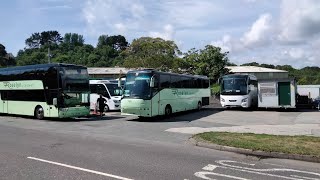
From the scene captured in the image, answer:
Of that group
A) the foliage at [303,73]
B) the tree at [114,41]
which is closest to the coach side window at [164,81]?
the foliage at [303,73]

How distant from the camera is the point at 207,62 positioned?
63.3 m

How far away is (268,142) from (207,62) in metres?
50.8

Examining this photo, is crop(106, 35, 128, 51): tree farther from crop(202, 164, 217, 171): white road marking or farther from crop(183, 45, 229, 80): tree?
crop(202, 164, 217, 171): white road marking

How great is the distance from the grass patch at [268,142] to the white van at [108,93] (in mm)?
17002

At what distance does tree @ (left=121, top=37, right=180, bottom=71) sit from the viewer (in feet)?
177

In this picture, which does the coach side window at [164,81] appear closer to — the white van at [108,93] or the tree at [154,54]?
the white van at [108,93]

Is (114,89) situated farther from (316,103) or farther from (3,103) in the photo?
(316,103)

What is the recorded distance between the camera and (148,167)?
367 inches

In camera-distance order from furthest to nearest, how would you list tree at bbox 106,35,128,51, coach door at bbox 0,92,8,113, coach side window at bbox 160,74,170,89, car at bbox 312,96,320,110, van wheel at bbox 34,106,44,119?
tree at bbox 106,35,128,51, car at bbox 312,96,320,110, coach door at bbox 0,92,8,113, coach side window at bbox 160,74,170,89, van wheel at bbox 34,106,44,119

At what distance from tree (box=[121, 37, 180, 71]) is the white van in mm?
22300

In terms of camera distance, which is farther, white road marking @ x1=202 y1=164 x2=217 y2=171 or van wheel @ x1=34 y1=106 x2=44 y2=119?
van wheel @ x1=34 y1=106 x2=44 y2=119

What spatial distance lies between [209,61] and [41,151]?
2104 inches

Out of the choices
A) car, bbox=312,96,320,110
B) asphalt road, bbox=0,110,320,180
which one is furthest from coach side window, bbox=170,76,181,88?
car, bbox=312,96,320,110

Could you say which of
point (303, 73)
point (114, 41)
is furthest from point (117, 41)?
point (303, 73)
